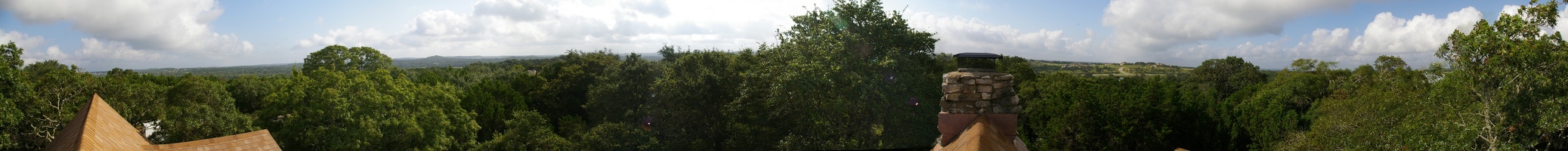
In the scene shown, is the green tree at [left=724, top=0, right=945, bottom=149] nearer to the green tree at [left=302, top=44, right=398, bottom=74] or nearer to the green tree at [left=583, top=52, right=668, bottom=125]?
the green tree at [left=583, top=52, right=668, bottom=125]

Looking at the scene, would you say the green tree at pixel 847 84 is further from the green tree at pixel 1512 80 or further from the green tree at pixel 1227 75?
the green tree at pixel 1227 75

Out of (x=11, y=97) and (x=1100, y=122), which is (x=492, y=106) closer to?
(x=11, y=97)

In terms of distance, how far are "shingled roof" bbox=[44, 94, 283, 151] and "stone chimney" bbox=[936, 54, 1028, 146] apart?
12.2 m

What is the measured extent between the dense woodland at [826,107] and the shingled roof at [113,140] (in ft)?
18.3

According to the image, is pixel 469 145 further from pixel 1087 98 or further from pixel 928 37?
pixel 1087 98

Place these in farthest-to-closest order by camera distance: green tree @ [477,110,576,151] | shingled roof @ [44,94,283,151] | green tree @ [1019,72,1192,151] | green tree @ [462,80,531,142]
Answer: green tree @ [462,80,531,142], green tree @ [1019,72,1192,151], green tree @ [477,110,576,151], shingled roof @ [44,94,283,151]

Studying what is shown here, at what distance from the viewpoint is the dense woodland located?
13992mm

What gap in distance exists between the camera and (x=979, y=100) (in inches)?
370

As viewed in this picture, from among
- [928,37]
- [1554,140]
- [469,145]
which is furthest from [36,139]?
[1554,140]

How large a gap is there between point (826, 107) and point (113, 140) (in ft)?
52.6

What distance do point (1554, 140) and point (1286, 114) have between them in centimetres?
1362

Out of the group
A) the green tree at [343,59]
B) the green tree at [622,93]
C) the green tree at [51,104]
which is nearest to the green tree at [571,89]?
the green tree at [622,93]

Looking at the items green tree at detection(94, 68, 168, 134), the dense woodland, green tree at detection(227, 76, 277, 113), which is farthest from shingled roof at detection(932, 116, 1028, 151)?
green tree at detection(227, 76, 277, 113)

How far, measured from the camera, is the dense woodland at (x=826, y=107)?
1399 cm
